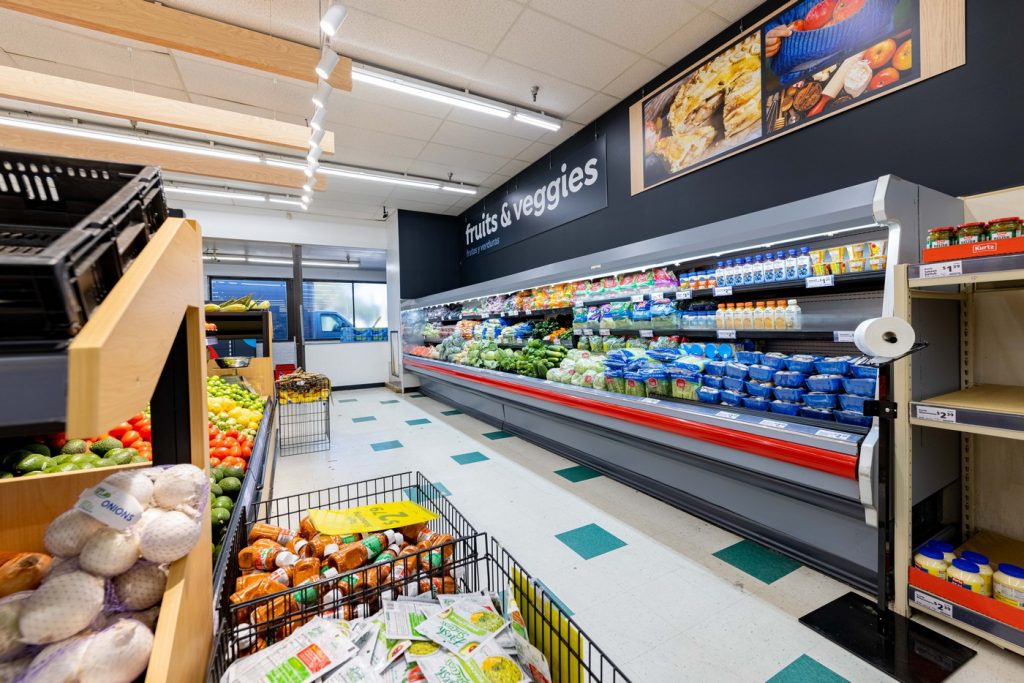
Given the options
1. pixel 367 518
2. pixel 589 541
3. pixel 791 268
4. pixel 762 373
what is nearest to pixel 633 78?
pixel 791 268

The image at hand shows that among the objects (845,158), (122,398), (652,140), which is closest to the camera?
(122,398)

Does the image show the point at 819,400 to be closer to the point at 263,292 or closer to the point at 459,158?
the point at 459,158

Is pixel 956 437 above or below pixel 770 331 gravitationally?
below

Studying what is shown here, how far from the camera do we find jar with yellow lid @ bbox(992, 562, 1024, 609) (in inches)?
60.1

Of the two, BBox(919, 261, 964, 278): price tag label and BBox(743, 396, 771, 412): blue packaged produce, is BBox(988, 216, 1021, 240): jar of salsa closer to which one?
BBox(919, 261, 964, 278): price tag label

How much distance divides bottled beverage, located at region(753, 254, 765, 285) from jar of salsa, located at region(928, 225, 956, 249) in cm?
82

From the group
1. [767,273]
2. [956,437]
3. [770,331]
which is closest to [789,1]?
[767,273]

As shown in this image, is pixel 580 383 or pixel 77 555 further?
pixel 580 383

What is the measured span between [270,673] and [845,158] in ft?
12.2

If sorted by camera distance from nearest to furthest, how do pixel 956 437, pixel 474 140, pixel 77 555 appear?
pixel 77 555, pixel 956 437, pixel 474 140

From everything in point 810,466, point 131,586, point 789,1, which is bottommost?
point 810,466

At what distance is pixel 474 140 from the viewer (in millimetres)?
5367

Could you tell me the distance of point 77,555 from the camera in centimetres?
58

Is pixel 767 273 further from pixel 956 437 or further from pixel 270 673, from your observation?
pixel 270 673
